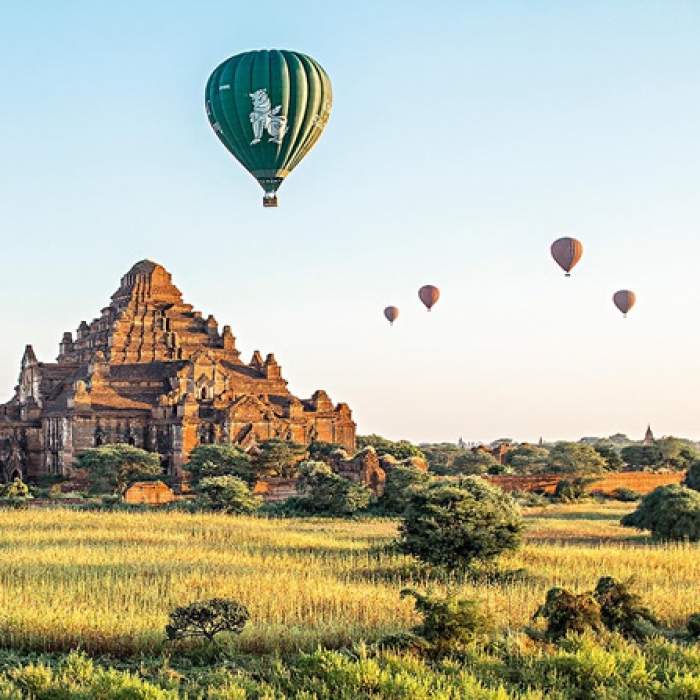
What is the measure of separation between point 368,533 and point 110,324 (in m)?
47.2

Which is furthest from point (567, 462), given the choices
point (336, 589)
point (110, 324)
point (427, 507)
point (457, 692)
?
point (457, 692)

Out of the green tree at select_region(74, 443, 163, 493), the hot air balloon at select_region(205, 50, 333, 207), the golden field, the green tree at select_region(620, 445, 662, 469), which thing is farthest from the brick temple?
the golden field

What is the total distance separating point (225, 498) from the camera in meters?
37.9

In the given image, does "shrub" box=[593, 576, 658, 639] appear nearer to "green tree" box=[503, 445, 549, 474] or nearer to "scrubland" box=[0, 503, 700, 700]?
"scrubland" box=[0, 503, 700, 700]

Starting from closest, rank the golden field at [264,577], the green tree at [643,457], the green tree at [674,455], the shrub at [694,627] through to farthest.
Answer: the golden field at [264,577], the shrub at [694,627], the green tree at [674,455], the green tree at [643,457]

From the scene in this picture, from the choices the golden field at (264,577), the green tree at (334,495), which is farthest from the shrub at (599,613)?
the green tree at (334,495)

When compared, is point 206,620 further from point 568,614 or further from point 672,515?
point 672,515

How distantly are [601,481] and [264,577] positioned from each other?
3529 cm

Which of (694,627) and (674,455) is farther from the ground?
(674,455)

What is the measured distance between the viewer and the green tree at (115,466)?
53.8 metres

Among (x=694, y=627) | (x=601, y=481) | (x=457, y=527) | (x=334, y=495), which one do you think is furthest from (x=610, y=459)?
(x=694, y=627)

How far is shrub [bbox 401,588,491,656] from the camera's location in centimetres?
1287

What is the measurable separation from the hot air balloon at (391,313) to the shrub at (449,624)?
5554 centimetres

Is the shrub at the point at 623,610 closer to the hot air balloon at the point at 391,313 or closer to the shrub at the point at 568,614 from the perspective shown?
the shrub at the point at 568,614
